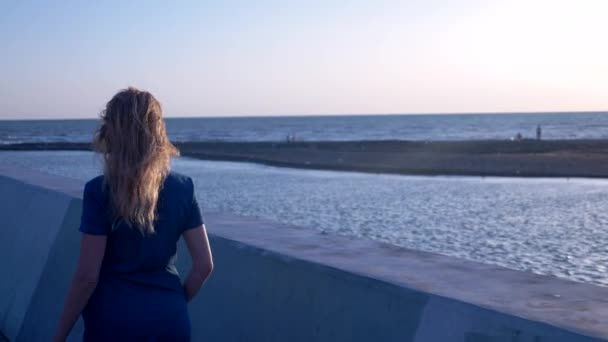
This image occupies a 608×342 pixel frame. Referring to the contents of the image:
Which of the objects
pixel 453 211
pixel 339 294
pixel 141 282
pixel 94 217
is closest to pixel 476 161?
pixel 453 211

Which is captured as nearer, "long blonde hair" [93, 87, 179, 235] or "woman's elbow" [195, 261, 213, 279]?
"long blonde hair" [93, 87, 179, 235]

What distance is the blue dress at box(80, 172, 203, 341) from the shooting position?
3211 millimetres

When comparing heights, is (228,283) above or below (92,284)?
below

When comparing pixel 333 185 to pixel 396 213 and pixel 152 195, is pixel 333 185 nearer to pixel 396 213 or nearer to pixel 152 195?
pixel 396 213

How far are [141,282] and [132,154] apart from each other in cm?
49

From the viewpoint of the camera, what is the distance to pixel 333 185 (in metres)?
24.6

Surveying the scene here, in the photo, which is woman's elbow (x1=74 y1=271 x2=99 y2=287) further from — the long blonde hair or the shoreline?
the shoreline

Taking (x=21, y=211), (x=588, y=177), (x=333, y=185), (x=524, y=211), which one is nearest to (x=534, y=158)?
(x=588, y=177)

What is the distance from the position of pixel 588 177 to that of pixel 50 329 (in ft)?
77.2

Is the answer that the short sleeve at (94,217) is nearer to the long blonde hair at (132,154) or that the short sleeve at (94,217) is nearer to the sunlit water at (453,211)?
the long blonde hair at (132,154)

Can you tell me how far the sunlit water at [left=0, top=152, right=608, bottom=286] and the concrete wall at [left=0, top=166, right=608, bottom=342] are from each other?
5573 mm

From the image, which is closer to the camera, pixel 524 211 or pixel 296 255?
pixel 296 255

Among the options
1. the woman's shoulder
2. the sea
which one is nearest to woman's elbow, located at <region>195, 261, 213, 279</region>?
the woman's shoulder

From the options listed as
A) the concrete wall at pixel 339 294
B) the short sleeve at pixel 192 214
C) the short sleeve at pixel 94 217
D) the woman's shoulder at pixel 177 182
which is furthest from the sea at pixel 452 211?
the concrete wall at pixel 339 294
